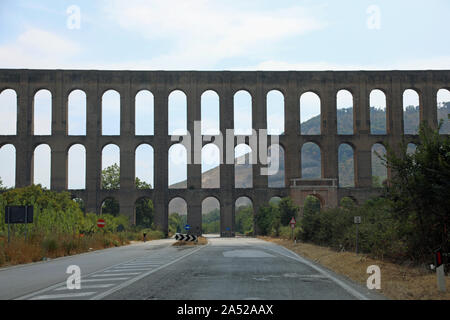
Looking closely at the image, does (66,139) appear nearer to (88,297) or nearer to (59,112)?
(59,112)

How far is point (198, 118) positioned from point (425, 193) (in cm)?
5002

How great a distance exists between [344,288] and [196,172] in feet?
172

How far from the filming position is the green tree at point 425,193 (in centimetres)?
1549

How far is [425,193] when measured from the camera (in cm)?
1580

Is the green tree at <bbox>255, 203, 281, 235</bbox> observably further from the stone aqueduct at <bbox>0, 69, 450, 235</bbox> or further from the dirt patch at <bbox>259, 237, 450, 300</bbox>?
the dirt patch at <bbox>259, 237, 450, 300</bbox>

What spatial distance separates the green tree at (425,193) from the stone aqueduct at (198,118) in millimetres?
45712

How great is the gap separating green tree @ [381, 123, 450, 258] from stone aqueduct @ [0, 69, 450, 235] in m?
45.7

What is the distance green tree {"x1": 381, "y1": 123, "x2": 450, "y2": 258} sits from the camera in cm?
1549

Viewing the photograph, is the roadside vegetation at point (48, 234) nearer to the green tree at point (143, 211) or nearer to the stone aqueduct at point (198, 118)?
the stone aqueduct at point (198, 118)

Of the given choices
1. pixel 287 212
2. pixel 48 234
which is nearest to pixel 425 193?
pixel 48 234

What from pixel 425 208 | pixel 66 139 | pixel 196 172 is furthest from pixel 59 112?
pixel 425 208

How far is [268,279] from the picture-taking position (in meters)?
14.2

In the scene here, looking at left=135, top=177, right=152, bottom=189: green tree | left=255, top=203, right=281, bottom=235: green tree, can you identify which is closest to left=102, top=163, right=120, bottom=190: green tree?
left=135, top=177, right=152, bottom=189: green tree

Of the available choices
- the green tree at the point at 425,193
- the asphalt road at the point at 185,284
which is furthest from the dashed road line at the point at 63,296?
the green tree at the point at 425,193
